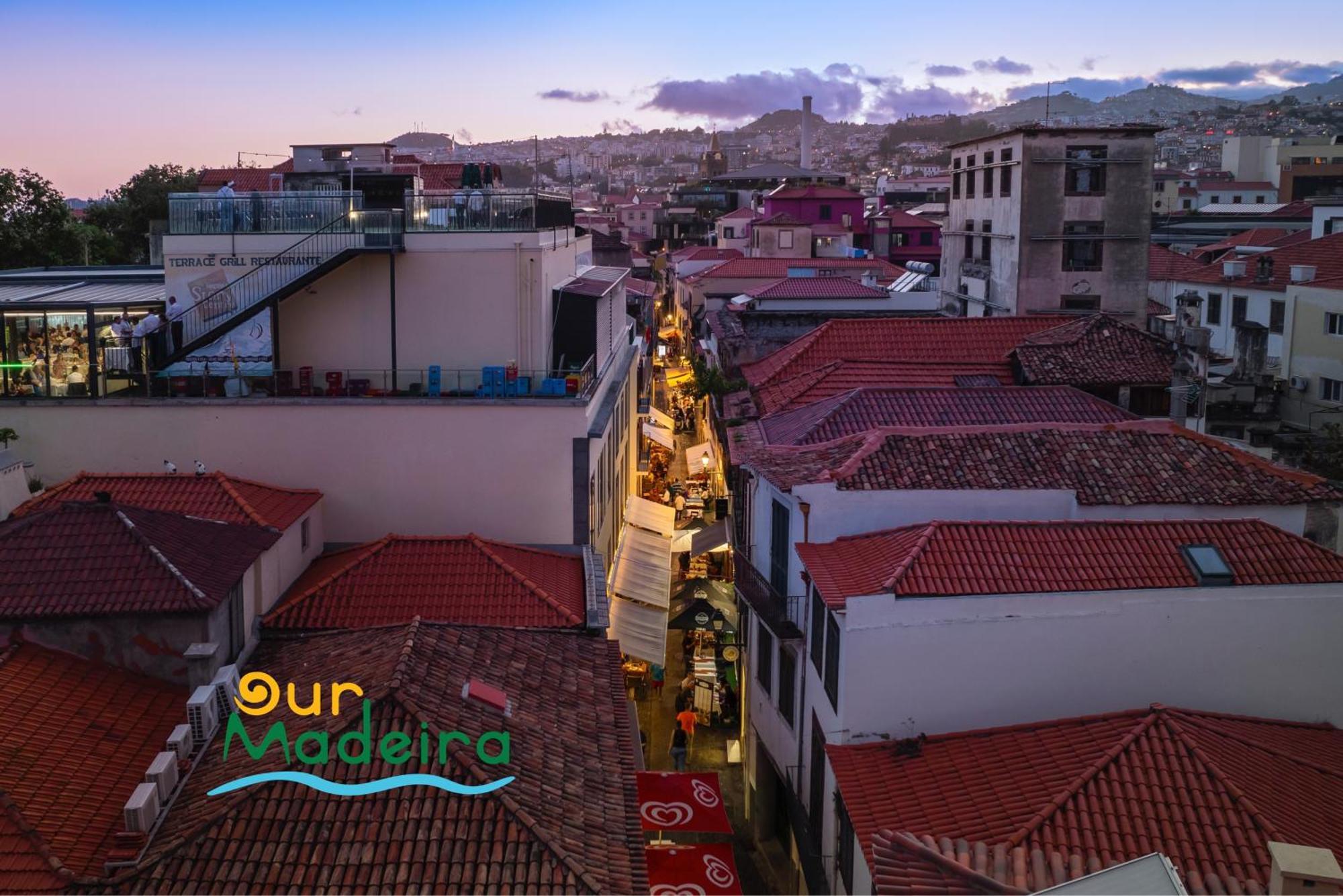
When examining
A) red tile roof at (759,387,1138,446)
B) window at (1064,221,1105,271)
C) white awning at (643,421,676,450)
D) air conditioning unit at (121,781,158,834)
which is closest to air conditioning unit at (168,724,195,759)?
air conditioning unit at (121,781,158,834)

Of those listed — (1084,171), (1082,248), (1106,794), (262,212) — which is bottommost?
(1106,794)

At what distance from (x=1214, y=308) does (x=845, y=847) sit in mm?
30559

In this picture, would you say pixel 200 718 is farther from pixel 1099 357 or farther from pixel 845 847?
pixel 1099 357

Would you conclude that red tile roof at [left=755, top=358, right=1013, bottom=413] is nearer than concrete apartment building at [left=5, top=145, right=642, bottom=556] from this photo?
No

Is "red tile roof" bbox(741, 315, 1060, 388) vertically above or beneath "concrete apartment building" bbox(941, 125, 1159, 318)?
beneath

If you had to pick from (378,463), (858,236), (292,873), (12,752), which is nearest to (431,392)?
(378,463)

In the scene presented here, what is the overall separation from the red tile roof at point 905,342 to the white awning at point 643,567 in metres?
4.53

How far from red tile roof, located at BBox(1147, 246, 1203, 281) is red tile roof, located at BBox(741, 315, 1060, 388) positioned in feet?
56.1

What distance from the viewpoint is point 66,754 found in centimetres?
1239

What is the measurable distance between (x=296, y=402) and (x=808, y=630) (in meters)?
9.69

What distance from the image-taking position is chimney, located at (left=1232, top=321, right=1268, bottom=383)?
3491 cm

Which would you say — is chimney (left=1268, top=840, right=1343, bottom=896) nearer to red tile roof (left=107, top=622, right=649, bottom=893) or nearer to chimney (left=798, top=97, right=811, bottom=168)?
red tile roof (left=107, top=622, right=649, bottom=893)

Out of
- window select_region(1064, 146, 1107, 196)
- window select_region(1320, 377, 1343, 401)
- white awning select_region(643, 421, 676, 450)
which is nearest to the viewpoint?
window select_region(1320, 377, 1343, 401)

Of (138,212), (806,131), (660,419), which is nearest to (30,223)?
(138,212)
